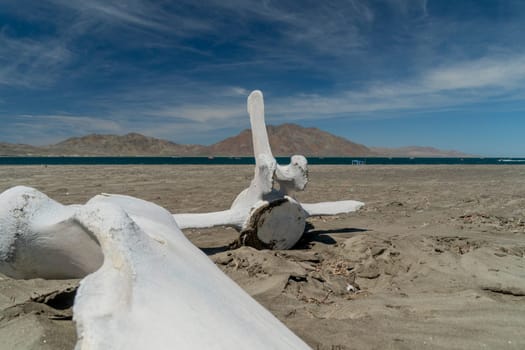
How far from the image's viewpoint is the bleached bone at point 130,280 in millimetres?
977

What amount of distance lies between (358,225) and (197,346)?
21.1 ft

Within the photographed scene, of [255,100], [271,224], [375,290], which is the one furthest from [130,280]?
[255,100]

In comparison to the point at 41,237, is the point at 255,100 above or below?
above

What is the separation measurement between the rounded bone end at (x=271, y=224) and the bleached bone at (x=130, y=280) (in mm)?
2865

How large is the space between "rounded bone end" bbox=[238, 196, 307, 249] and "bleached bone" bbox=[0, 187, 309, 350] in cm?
287

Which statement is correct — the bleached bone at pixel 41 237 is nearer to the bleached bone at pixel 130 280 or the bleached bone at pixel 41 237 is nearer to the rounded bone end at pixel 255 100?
the bleached bone at pixel 130 280

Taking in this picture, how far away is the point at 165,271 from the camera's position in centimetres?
122

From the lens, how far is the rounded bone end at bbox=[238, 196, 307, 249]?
473cm

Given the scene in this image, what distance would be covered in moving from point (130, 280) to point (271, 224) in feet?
12.3

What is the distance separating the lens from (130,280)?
1.11 meters

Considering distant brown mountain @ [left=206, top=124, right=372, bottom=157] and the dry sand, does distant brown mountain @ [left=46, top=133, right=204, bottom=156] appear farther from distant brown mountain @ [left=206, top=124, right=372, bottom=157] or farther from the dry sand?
the dry sand

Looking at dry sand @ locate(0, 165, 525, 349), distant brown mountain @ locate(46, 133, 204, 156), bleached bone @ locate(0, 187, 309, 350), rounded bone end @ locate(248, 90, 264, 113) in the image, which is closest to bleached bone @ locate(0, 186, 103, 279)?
bleached bone @ locate(0, 187, 309, 350)

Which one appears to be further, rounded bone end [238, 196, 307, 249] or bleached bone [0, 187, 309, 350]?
rounded bone end [238, 196, 307, 249]

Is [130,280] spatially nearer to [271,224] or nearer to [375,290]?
[375,290]
